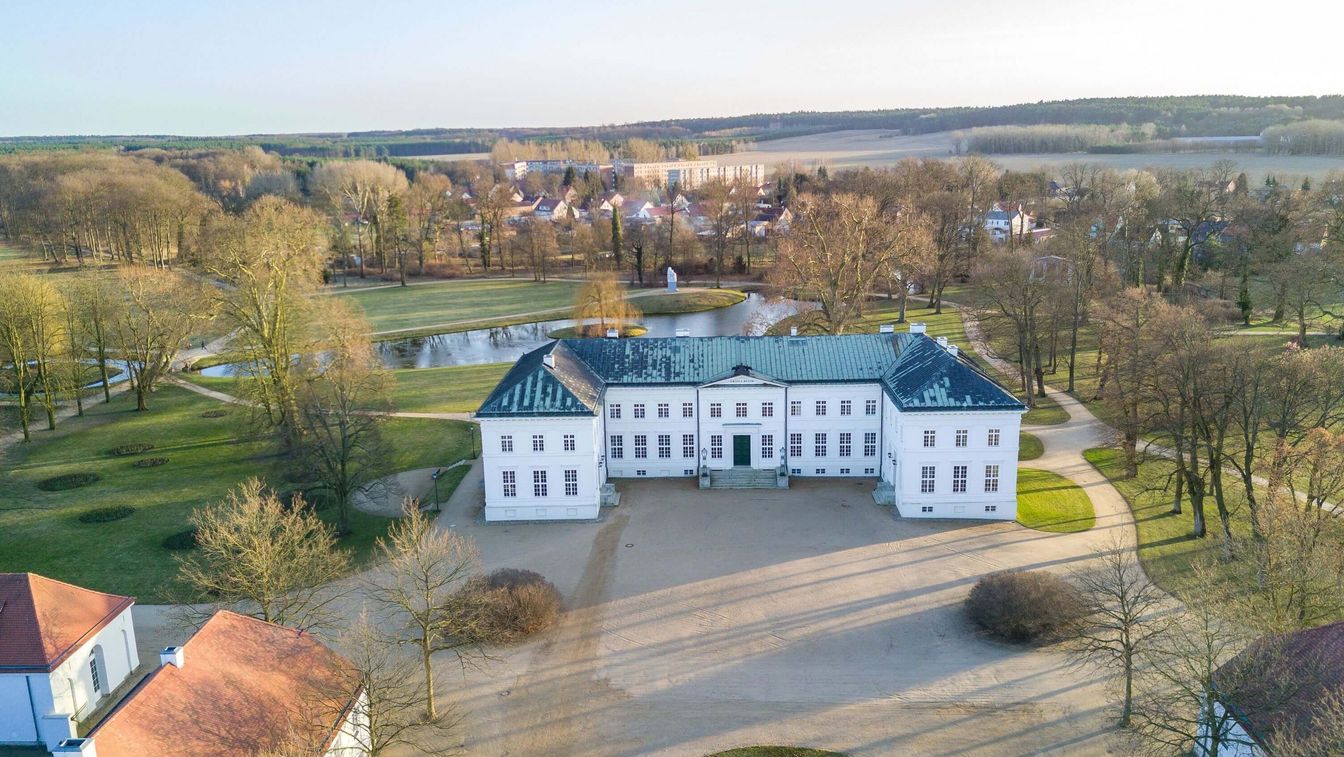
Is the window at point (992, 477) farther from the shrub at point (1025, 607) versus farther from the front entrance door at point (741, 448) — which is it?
the front entrance door at point (741, 448)

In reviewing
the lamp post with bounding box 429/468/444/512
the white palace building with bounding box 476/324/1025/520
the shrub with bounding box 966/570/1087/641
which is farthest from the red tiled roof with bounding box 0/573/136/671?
the shrub with bounding box 966/570/1087/641

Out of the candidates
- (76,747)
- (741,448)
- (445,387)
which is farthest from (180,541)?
(445,387)

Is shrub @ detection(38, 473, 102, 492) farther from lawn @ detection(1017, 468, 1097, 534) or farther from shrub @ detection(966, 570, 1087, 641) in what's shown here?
lawn @ detection(1017, 468, 1097, 534)

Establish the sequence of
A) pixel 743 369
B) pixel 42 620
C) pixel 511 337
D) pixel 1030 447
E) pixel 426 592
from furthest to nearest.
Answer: pixel 511 337, pixel 1030 447, pixel 743 369, pixel 426 592, pixel 42 620

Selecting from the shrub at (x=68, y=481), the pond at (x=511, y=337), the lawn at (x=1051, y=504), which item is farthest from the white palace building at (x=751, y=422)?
the shrub at (x=68, y=481)

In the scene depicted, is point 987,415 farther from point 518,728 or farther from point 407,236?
point 407,236

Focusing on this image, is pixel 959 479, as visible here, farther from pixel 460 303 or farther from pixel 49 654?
pixel 460 303
